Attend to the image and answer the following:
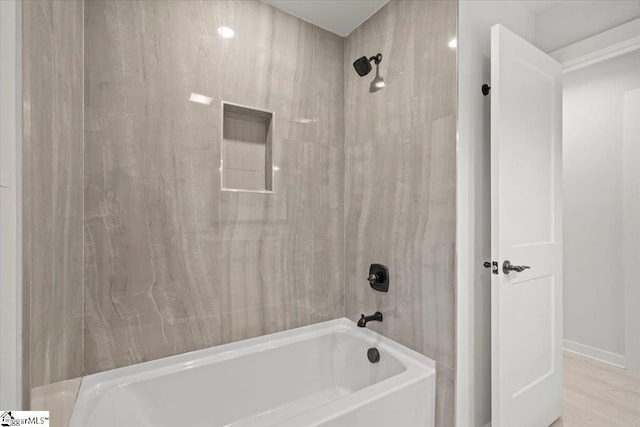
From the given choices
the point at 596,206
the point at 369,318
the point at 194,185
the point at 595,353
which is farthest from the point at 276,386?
the point at 596,206

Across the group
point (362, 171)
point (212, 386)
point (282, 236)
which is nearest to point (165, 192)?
point (282, 236)

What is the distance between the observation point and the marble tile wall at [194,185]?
1.39 m

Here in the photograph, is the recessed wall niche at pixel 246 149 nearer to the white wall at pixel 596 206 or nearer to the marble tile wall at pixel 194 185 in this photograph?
the marble tile wall at pixel 194 185

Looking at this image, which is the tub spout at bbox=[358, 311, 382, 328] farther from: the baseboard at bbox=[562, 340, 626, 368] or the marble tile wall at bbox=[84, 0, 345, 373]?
the baseboard at bbox=[562, 340, 626, 368]

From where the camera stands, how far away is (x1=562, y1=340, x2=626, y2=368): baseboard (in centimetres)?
245

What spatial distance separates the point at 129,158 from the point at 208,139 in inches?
15.5

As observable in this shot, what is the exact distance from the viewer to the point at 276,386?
68.4 inches

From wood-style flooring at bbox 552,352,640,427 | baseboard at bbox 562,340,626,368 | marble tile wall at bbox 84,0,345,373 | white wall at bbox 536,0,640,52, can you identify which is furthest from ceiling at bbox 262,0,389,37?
baseboard at bbox 562,340,626,368

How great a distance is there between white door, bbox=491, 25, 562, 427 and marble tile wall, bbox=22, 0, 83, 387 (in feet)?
5.48

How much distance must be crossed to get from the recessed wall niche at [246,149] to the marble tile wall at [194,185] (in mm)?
64
